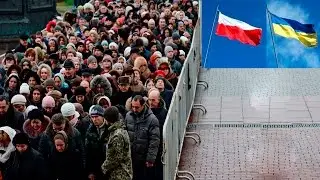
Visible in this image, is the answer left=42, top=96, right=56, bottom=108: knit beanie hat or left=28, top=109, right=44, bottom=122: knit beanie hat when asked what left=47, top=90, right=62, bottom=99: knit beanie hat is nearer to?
left=42, top=96, right=56, bottom=108: knit beanie hat

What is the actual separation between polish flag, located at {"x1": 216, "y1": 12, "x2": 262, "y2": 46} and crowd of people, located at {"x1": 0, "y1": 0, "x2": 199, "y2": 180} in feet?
9.72

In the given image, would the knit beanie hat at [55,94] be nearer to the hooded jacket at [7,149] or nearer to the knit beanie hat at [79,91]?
the knit beanie hat at [79,91]

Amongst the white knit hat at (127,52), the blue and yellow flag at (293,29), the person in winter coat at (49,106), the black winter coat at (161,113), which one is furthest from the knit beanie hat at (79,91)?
the blue and yellow flag at (293,29)

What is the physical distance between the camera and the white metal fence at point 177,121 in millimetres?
11445

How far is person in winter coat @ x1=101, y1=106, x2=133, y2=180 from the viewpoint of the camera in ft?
34.9

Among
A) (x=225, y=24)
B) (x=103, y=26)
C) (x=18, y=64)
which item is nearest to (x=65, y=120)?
(x=18, y=64)

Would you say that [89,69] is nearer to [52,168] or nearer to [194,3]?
[52,168]

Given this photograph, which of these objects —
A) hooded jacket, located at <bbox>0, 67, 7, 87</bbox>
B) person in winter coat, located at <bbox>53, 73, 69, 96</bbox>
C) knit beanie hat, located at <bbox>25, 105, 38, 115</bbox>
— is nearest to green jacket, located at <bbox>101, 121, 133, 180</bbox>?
knit beanie hat, located at <bbox>25, 105, 38, 115</bbox>

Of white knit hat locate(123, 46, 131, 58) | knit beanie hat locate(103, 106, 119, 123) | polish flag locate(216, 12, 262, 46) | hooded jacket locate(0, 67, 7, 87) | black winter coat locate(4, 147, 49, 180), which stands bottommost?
polish flag locate(216, 12, 262, 46)

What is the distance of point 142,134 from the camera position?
37.7ft

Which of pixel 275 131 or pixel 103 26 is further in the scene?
pixel 103 26

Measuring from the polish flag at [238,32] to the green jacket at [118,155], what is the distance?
40.1 feet

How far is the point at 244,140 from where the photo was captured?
615 inches

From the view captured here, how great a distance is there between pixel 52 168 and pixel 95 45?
677 centimetres
